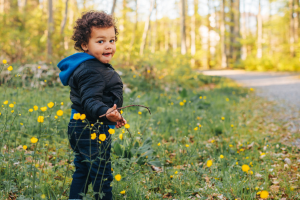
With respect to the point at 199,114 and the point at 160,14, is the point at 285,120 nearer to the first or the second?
the point at 199,114

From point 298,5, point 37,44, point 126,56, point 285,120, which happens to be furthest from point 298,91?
point 298,5

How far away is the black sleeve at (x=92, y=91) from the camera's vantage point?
5.38 feet

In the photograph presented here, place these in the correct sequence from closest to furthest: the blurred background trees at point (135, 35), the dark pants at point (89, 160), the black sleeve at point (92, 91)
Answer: the black sleeve at point (92, 91) → the dark pants at point (89, 160) → the blurred background trees at point (135, 35)

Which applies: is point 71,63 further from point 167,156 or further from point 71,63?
point 167,156

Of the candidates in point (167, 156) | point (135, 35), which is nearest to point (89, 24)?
point (167, 156)

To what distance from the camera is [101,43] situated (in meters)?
1.88

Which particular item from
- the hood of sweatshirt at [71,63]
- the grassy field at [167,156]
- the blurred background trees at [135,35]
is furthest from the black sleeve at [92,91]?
the blurred background trees at [135,35]

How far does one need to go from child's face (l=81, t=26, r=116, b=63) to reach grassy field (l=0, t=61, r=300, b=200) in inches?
21.0

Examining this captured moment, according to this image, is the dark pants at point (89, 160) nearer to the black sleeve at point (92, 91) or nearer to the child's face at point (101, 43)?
the black sleeve at point (92, 91)

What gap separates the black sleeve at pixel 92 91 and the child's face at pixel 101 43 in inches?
6.6

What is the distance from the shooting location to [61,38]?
854 cm

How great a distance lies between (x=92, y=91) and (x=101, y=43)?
16.6 inches

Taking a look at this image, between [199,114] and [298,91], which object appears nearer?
[199,114]

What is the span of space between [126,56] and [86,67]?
23.7ft
